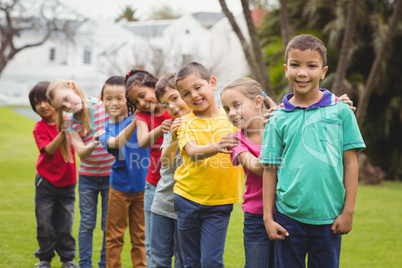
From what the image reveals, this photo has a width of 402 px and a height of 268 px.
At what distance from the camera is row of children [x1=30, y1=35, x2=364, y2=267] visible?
269 cm

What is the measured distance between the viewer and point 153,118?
13.2 feet

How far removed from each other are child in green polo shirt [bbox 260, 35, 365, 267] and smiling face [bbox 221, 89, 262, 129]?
0.36m

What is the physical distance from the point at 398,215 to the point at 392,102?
520 centimetres

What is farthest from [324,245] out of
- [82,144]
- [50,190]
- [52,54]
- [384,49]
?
[52,54]

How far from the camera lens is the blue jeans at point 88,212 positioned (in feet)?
15.3

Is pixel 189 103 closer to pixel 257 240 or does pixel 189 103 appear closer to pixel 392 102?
pixel 257 240

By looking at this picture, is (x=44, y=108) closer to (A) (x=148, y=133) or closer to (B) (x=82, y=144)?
(B) (x=82, y=144)

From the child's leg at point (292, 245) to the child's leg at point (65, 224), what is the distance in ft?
9.09

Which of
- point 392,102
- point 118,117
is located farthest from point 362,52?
point 118,117

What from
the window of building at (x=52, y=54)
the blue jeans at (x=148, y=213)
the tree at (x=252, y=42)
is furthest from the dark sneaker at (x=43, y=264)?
the window of building at (x=52, y=54)

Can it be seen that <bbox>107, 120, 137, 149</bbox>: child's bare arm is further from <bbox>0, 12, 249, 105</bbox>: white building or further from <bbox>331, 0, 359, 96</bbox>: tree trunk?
<bbox>0, 12, 249, 105</bbox>: white building

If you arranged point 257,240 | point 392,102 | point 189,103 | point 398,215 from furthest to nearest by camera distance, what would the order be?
point 392,102 → point 398,215 → point 189,103 → point 257,240

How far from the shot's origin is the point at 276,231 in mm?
2750

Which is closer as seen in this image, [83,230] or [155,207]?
[155,207]
